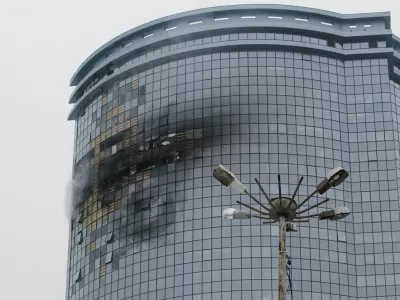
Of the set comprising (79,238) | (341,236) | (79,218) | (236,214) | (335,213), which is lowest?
(335,213)

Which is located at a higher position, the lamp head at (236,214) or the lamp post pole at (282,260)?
the lamp head at (236,214)

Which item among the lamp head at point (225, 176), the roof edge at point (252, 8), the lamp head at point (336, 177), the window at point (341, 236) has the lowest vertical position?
the lamp head at point (336, 177)

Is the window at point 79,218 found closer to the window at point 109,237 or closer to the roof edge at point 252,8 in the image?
the window at point 109,237

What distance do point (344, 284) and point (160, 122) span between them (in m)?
30.0

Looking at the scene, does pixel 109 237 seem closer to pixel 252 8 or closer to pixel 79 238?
pixel 79 238

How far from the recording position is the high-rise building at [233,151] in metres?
118

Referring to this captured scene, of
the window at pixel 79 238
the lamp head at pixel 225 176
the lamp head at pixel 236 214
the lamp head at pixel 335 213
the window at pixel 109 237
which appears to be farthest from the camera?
the window at pixel 79 238

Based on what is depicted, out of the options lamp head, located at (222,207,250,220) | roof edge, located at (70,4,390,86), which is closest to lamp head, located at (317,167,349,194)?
lamp head, located at (222,207,250,220)

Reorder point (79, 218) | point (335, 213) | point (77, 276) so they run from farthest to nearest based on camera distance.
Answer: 1. point (79, 218)
2. point (77, 276)
3. point (335, 213)

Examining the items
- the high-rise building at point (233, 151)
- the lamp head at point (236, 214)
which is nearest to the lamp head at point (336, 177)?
the lamp head at point (236, 214)

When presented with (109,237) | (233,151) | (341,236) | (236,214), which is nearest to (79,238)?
(109,237)

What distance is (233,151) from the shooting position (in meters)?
122

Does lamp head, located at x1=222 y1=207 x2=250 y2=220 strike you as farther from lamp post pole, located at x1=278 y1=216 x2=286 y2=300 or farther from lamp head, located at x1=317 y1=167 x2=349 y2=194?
lamp head, located at x1=317 y1=167 x2=349 y2=194

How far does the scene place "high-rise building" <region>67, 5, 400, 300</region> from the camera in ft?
386
